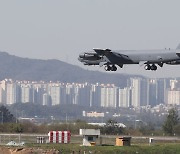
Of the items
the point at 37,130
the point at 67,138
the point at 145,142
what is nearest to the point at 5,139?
the point at 67,138

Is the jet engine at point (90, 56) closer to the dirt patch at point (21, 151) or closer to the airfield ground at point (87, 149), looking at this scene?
the airfield ground at point (87, 149)

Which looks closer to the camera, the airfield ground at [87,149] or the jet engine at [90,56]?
the airfield ground at [87,149]

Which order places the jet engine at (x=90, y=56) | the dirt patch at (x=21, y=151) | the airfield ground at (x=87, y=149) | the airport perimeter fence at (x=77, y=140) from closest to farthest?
the dirt patch at (x=21, y=151), the airfield ground at (x=87, y=149), the airport perimeter fence at (x=77, y=140), the jet engine at (x=90, y=56)

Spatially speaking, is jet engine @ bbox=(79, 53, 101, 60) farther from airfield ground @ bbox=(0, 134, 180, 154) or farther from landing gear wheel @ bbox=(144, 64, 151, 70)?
airfield ground @ bbox=(0, 134, 180, 154)

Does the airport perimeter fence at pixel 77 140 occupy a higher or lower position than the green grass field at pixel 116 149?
higher

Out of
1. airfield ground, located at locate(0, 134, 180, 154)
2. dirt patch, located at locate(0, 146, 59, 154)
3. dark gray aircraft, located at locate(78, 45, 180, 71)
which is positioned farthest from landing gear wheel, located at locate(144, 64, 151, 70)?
dirt patch, located at locate(0, 146, 59, 154)

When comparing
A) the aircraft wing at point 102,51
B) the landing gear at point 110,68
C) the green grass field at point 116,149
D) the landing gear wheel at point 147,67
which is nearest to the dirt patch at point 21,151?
the green grass field at point 116,149

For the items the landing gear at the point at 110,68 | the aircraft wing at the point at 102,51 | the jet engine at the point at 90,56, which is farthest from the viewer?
the jet engine at the point at 90,56

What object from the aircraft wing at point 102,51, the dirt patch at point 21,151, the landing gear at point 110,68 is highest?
the aircraft wing at point 102,51

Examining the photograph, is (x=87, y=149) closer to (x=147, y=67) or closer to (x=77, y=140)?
(x=77, y=140)
